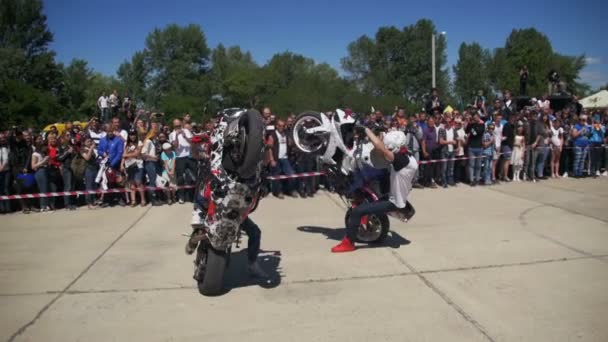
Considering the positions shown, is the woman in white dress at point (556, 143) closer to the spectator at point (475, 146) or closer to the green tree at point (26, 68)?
the spectator at point (475, 146)

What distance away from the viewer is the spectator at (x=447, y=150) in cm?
1084

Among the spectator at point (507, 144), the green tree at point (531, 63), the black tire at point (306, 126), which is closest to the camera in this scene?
the black tire at point (306, 126)

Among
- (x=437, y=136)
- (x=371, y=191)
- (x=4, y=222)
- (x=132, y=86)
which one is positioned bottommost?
(x=4, y=222)

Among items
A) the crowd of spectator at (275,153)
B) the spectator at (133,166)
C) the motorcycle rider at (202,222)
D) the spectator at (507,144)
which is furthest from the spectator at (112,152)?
the spectator at (507,144)

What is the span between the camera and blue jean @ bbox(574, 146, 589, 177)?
A: 40.2 ft

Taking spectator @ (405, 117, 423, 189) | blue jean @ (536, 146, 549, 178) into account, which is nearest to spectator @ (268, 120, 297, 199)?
spectator @ (405, 117, 423, 189)

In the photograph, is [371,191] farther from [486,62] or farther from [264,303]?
[486,62]

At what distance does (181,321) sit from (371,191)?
3060 millimetres

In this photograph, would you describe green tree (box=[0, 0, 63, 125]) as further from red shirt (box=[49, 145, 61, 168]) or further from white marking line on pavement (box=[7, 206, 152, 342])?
white marking line on pavement (box=[7, 206, 152, 342])

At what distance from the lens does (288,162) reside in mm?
10141

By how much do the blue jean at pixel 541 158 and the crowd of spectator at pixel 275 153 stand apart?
0.02m

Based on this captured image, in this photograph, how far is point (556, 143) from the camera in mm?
11992

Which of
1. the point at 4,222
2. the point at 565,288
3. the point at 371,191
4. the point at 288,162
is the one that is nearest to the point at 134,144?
the point at 4,222

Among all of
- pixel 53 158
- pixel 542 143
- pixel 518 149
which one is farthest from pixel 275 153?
pixel 542 143
